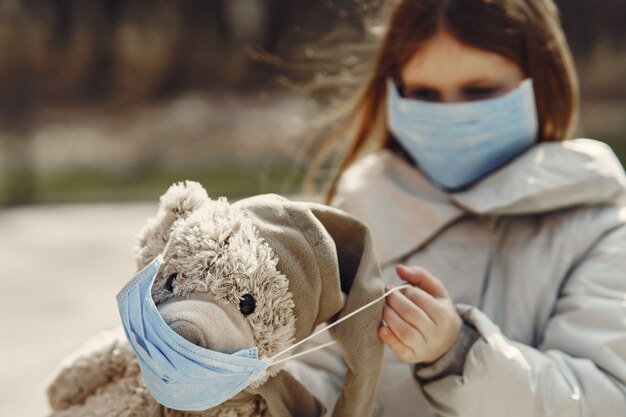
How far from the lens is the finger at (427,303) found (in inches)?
45.6

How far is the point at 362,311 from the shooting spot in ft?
3.56

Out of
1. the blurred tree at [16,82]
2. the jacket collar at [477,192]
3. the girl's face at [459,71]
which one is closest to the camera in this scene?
the jacket collar at [477,192]

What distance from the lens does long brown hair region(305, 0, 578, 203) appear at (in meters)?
1.56

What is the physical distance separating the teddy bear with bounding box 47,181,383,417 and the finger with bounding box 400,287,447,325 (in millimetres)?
69

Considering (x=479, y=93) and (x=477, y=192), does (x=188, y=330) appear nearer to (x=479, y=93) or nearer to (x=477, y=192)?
(x=477, y=192)

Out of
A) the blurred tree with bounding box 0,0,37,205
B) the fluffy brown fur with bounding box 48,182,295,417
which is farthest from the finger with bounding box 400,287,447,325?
the blurred tree with bounding box 0,0,37,205

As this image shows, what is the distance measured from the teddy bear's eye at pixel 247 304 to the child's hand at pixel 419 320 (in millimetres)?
212

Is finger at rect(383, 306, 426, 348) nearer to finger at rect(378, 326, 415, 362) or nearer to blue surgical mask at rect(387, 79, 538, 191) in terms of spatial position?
finger at rect(378, 326, 415, 362)

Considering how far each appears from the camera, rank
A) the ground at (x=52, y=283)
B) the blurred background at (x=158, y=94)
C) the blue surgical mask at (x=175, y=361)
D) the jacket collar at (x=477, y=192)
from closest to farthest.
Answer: the blue surgical mask at (x=175, y=361)
the jacket collar at (x=477, y=192)
the ground at (x=52, y=283)
the blurred background at (x=158, y=94)

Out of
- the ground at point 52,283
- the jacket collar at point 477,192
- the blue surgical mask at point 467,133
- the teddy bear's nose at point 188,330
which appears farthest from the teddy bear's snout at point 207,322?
the ground at point 52,283

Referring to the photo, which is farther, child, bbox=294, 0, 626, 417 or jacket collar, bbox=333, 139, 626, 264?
jacket collar, bbox=333, 139, 626, 264

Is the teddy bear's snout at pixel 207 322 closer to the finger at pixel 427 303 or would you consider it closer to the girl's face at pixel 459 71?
the finger at pixel 427 303

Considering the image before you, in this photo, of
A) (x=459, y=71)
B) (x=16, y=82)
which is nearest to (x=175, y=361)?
(x=459, y=71)

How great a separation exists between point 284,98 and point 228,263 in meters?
7.38
